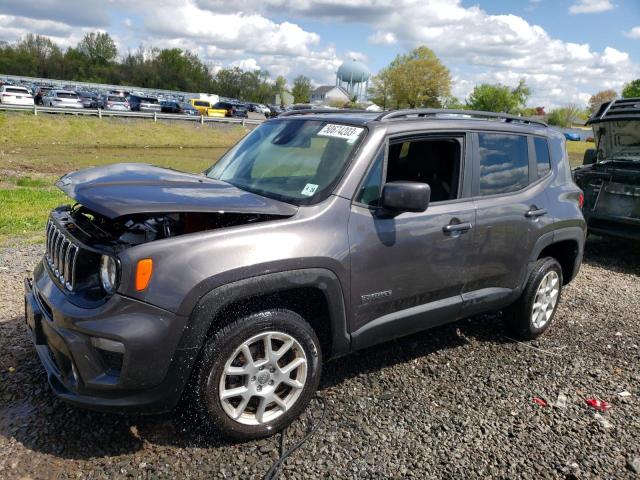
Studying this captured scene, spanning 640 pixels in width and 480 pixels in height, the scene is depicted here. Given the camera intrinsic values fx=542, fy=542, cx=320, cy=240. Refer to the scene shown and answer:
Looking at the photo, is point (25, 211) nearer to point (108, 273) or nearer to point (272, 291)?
point (108, 273)

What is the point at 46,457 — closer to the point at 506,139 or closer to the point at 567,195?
the point at 506,139

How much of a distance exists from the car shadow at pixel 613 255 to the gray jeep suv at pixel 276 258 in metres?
4.13

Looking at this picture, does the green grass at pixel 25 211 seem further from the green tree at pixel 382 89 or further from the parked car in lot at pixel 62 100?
the green tree at pixel 382 89

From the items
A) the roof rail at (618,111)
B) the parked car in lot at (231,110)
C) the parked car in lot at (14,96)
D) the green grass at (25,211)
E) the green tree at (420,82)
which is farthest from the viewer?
the green tree at (420,82)

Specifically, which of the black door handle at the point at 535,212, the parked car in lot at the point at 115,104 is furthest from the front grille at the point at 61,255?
the parked car in lot at the point at 115,104

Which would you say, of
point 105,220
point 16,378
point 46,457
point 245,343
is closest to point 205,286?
point 245,343

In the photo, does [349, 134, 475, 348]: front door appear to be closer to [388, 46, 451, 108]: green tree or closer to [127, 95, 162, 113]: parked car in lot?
[127, 95, 162, 113]: parked car in lot

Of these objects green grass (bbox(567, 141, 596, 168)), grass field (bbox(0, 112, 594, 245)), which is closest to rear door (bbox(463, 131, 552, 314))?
grass field (bbox(0, 112, 594, 245))

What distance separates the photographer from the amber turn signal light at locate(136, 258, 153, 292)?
8.65 ft

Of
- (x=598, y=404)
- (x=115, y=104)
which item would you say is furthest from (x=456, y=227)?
(x=115, y=104)

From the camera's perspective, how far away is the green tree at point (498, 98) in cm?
8581

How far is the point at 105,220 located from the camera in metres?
3.36

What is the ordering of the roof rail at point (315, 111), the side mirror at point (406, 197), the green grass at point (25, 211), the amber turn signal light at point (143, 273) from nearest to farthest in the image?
1. the amber turn signal light at point (143, 273)
2. the side mirror at point (406, 197)
3. the roof rail at point (315, 111)
4. the green grass at point (25, 211)

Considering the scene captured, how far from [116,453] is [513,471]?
221cm
